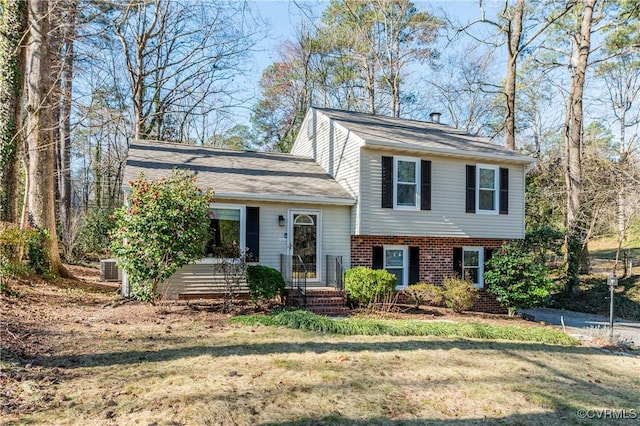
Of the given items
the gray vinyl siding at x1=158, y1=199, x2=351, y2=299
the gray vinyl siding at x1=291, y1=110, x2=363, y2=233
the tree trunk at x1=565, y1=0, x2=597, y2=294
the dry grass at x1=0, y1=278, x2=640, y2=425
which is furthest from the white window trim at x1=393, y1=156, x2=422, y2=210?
the tree trunk at x1=565, y1=0, x2=597, y2=294

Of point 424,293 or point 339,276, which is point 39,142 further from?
point 424,293

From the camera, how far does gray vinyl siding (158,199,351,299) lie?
1042 centimetres

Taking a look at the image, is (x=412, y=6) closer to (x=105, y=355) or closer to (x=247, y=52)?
(x=247, y=52)

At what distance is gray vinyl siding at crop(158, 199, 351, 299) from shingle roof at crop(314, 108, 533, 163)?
2382mm

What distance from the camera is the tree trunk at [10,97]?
9586 millimetres

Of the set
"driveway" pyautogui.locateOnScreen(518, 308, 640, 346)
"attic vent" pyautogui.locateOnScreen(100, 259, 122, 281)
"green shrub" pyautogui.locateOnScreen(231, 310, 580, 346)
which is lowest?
"driveway" pyautogui.locateOnScreen(518, 308, 640, 346)

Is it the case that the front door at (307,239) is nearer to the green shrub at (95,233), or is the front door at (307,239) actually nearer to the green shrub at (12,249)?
the green shrub at (12,249)

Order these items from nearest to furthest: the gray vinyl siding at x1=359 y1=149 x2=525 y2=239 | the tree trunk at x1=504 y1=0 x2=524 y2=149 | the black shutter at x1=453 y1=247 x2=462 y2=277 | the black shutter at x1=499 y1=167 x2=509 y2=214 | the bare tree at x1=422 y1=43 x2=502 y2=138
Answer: the gray vinyl siding at x1=359 y1=149 x2=525 y2=239 → the black shutter at x1=453 y1=247 x2=462 y2=277 → the black shutter at x1=499 y1=167 x2=509 y2=214 → the tree trunk at x1=504 y1=0 x2=524 y2=149 → the bare tree at x1=422 y1=43 x2=502 y2=138

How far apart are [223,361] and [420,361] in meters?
2.77

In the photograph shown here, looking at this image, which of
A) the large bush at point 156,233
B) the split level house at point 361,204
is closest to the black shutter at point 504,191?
the split level house at point 361,204

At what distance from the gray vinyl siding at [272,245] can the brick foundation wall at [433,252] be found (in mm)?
382

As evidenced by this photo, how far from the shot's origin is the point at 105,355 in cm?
536

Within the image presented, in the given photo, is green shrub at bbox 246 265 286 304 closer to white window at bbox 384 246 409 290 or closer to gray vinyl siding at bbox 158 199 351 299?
gray vinyl siding at bbox 158 199 351 299

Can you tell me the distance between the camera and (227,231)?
10836 millimetres
